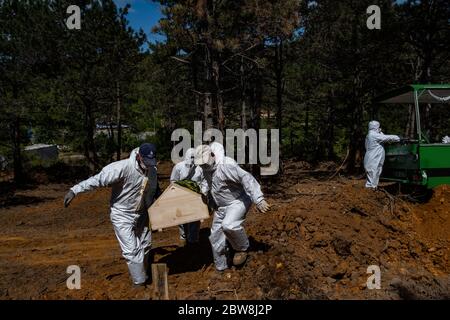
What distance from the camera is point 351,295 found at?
5.98m

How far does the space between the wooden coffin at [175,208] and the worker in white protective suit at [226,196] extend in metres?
0.51

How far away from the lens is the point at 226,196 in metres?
6.34

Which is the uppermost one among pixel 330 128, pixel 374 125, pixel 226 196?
pixel 330 128

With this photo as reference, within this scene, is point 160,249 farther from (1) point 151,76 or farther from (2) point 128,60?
(2) point 128,60

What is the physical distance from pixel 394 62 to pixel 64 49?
13.9m

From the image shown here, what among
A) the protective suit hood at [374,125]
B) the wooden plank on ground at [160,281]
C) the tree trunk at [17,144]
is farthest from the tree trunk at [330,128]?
the wooden plank on ground at [160,281]

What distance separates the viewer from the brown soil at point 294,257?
6059 mm

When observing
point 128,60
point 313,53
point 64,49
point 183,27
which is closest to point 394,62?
point 313,53

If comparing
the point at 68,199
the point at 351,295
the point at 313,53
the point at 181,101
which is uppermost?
the point at 313,53

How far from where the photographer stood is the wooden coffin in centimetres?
579

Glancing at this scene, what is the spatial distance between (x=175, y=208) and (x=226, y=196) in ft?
2.87

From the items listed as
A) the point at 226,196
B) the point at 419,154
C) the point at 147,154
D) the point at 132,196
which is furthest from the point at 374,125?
the point at 132,196

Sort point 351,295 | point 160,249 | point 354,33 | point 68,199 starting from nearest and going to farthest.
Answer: point 68,199 < point 351,295 < point 160,249 < point 354,33

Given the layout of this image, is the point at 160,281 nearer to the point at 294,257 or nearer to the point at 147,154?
the point at 147,154
